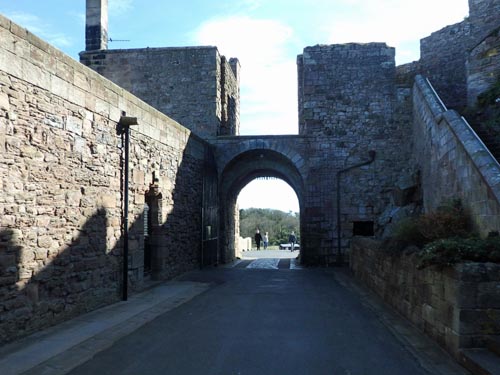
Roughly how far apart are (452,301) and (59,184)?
5.44 meters

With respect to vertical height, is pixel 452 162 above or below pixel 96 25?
below

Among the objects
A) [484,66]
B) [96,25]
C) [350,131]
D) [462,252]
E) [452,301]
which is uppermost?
[96,25]

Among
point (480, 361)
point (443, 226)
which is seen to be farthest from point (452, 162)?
point (480, 361)

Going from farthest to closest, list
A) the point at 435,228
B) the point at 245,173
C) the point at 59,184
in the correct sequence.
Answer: the point at 245,173 < the point at 59,184 < the point at 435,228

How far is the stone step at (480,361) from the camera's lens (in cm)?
427

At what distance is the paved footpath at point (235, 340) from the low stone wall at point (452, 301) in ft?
0.76

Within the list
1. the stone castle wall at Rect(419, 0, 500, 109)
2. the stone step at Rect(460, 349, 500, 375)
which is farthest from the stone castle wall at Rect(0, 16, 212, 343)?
the stone castle wall at Rect(419, 0, 500, 109)

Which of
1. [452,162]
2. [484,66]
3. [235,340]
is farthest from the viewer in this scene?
[484,66]

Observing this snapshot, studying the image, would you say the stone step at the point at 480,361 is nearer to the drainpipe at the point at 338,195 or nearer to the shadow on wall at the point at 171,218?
the shadow on wall at the point at 171,218

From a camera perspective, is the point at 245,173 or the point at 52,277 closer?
the point at 52,277

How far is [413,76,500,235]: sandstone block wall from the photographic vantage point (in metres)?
6.86

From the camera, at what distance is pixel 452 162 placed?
9086 mm

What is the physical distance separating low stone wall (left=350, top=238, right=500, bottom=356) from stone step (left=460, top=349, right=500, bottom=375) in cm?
12

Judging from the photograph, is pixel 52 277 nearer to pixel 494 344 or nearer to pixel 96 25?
pixel 494 344
